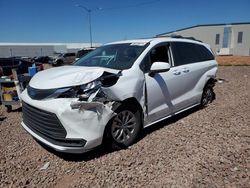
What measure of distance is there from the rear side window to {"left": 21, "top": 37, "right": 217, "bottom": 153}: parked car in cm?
2

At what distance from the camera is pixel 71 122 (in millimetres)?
2846

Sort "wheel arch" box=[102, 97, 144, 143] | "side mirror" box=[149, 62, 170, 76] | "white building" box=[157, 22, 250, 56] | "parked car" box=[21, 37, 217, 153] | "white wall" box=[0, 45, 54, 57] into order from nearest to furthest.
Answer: "parked car" box=[21, 37, 217, 153]
"wheel arch" box=[102, 97, 144, 143]
"side mirror" box=[149, 62, 170, 76]
"white building" box=[157, 22, 250, 56]
"white wall" box=[0, 45, 54, 57]

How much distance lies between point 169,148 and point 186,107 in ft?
5.21

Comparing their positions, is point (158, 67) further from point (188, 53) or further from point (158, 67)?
point (188, 53)

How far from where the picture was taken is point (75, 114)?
284cm

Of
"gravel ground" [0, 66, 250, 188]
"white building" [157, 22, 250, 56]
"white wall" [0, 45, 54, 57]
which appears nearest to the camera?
"gravel ground" [0, 66, 250, 188]

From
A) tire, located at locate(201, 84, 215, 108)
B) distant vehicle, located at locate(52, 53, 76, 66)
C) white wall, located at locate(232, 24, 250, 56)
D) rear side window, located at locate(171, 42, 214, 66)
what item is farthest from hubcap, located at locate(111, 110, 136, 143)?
white wall, located at locate(232, 24, 250, 56)

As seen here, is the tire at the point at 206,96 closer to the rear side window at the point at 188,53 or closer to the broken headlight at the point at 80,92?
the rear side window at the point at 188,53

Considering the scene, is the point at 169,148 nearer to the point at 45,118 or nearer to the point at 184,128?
the point at 184,128

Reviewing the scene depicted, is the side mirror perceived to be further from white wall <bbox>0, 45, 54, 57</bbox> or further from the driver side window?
white wall <bbox>0, 45, 54, 57</bbox>

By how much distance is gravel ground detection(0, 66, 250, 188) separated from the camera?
2.79 m

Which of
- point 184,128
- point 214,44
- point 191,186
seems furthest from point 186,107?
point 214,44

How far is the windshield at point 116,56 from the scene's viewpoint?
3784 millimetres

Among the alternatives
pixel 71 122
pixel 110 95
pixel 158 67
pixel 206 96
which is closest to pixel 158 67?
pixel 158 67
